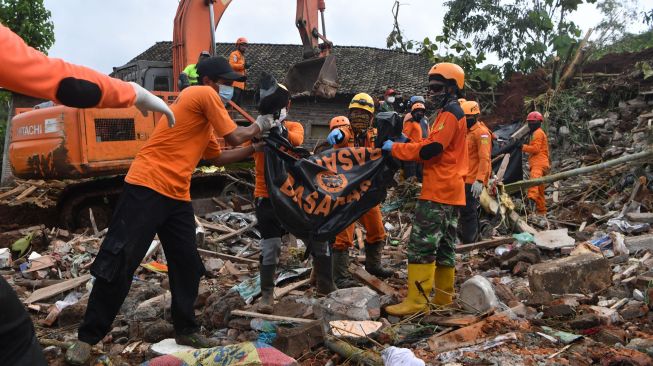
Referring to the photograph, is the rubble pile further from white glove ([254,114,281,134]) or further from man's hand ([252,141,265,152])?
white glove ([254,114,281,134])

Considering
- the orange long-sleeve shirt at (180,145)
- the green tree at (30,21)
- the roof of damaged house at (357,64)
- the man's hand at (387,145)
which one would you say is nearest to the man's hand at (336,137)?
the man's hand at (387,145)

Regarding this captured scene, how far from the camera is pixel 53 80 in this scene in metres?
2.19

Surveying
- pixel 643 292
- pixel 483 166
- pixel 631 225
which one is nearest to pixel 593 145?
pixel 631 225

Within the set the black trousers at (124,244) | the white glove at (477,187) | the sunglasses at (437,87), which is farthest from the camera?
the white glove at (477,187)

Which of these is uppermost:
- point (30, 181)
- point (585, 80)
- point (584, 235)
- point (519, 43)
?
point (519, 43)

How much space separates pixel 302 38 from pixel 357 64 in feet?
52.6

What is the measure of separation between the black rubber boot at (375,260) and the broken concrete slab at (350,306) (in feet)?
4.96

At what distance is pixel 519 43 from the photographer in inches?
1040

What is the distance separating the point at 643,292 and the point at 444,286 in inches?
71.3

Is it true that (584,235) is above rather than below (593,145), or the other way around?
below

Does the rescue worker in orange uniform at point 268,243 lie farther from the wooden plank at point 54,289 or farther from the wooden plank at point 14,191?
the wooden plank at point 14,191

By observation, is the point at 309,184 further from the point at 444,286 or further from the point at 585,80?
the point at 585,80

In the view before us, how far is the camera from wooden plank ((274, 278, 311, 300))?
585 cm

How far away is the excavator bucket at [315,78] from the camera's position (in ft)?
39.8
